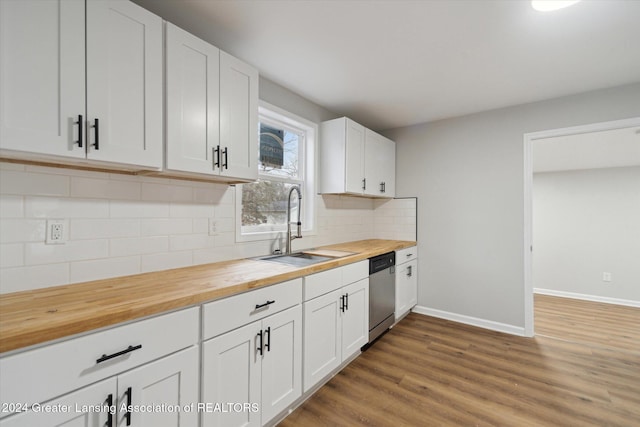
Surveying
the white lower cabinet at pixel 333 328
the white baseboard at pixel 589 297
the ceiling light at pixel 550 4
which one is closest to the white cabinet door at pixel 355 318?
the white lower cabinet at pixel 333 328

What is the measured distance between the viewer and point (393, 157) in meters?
3.89

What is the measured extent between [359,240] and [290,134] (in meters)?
1.67

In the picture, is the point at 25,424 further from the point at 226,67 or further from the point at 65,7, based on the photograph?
the point at 226,67

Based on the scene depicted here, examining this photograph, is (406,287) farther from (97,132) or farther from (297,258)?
(97,132)

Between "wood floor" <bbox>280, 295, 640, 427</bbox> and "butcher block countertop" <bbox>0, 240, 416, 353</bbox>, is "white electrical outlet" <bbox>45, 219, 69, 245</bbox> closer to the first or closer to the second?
"butcher block countertop" <bbox>0, 240, 416, 353</bbox>

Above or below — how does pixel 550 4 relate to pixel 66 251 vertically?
above

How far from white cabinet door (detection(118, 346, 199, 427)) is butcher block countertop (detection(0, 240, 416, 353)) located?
0.22 m

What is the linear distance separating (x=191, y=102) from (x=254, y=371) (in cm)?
153

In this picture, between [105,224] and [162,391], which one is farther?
[105,224]

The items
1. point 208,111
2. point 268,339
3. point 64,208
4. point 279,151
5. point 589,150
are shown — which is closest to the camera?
point 64,208

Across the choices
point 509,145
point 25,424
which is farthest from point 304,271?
point 509,145

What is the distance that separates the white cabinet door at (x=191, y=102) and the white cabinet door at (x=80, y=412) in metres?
1.03

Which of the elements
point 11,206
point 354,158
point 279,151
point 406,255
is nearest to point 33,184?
point 11,206

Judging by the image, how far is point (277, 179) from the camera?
2.71 m
